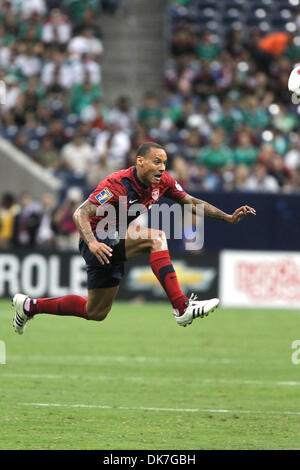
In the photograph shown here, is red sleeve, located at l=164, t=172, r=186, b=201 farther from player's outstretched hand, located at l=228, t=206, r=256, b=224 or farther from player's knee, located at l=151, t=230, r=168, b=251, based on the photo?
player's outstretched hand, located at l=228, t=206, r=256, b=224

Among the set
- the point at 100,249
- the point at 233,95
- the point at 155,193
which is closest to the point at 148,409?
the point at 100,249

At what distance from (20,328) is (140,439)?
278 cm

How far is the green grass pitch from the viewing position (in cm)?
828

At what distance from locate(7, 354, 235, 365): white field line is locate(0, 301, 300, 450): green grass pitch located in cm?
1

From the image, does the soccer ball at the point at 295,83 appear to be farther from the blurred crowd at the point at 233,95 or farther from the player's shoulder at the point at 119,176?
the blurred crowd at the point at 233,95

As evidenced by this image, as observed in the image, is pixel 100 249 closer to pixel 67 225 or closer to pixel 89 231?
pixel 89 231

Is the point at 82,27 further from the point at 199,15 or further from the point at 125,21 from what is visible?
the point at 199,15

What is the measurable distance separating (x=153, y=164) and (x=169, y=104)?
15.4 metres

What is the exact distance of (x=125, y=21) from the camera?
2689 cm

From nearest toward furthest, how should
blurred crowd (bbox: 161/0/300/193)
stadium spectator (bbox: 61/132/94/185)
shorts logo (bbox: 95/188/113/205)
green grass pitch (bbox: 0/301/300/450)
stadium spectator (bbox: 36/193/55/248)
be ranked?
green grass pitch (bbox: 0/301/300/450) < shorts logo (bbox: 95/188/113/205) < stadium spectator (bbox: 36/193/55/248) < blurred crowd (bbox: 161/0/300/193) < stadium spectator (bbox: 61/132/94/185)

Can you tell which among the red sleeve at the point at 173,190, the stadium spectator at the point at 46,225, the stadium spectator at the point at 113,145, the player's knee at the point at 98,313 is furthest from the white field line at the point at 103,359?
the stadium spectator at the point at 113,145

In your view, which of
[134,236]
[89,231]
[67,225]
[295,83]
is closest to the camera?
[89,231]

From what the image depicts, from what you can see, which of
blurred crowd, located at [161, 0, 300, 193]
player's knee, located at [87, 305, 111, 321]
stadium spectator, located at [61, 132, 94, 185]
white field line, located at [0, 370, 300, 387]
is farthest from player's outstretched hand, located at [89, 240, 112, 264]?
stadium spectator, located at [61, 132, 94, 185]

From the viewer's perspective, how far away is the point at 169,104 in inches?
968
